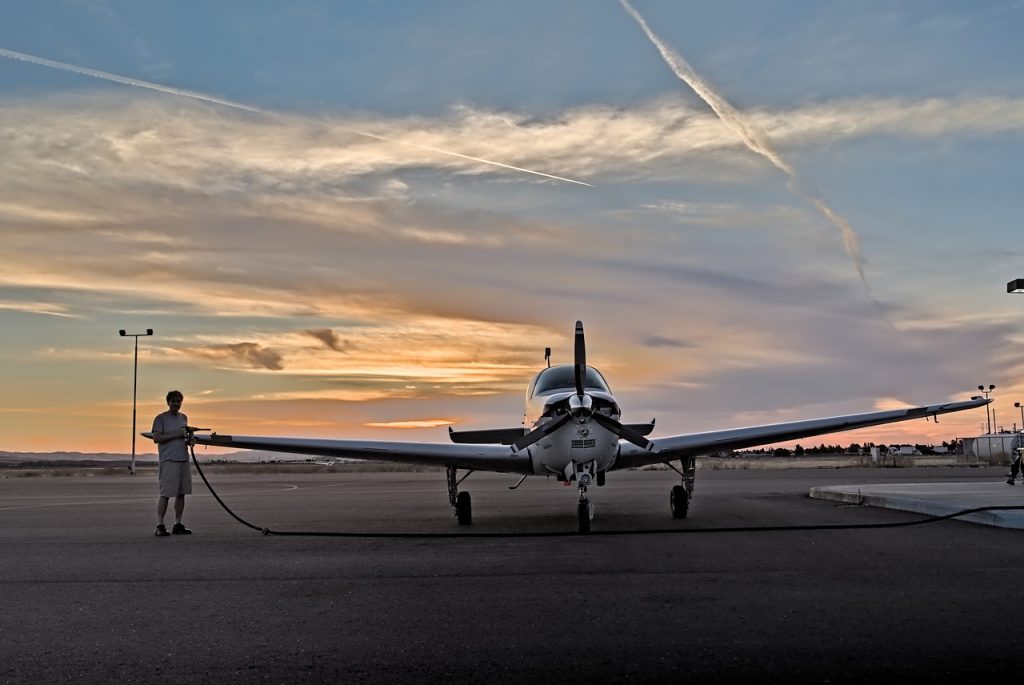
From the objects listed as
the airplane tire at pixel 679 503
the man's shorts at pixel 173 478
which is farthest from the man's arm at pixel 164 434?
the airplane tire at pixel 679 503

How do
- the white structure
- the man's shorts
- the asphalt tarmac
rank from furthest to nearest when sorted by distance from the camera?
the white structure < the man's shorts < the asphalt tarmac

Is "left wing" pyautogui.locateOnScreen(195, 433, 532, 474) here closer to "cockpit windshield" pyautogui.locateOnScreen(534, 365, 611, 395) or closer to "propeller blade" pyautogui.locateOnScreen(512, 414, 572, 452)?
"propeller blade" pyautogui.locateOnScreen(512, 414, 572, 452)

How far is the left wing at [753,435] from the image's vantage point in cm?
1723

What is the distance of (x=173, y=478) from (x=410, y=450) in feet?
13.8

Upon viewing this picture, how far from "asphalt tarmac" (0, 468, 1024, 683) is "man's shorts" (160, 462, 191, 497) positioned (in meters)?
0.82

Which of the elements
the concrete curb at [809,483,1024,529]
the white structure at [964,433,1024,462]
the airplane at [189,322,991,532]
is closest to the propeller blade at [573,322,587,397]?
the airplane at [189,322,991,532]

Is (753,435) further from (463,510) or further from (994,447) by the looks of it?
(994,447)

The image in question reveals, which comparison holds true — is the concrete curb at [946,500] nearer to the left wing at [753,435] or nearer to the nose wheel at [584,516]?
the left wing at [753,435]

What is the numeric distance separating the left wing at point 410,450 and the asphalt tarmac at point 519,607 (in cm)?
347

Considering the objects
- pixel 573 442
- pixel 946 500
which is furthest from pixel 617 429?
pixel 946 500

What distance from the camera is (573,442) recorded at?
15.2 metres

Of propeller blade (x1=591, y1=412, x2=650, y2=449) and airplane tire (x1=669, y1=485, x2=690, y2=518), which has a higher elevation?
propeller blade (x1=591, y1=412, x2=650, y2=449)

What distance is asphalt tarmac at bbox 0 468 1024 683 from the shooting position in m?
5.18

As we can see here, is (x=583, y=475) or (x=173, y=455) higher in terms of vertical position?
(x=173, y=455)
